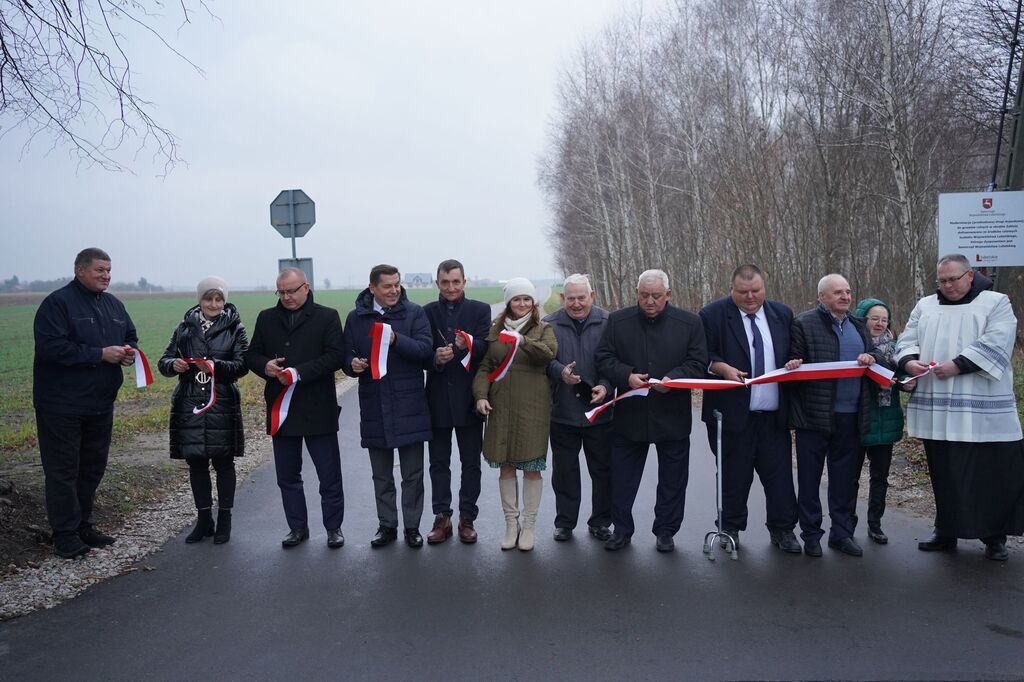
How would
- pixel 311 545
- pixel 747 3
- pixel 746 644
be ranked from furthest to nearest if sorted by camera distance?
pixel 747 3 < pixel 311 545 < pixel 746 644

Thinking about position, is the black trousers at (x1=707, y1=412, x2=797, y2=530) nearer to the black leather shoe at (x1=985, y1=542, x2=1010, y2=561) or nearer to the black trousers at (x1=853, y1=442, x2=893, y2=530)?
the black trousers at (x1=853, y1=442, x2=893, y2=530)

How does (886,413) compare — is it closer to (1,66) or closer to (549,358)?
(549,358)

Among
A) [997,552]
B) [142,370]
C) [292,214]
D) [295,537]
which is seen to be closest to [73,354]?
[142,370]

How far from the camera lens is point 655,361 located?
620 centimetres

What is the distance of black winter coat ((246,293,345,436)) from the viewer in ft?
21.2

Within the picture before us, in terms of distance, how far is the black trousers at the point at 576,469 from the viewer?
655cm

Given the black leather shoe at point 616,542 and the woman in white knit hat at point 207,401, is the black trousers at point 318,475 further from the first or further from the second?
the black leather shoe at point 616,542

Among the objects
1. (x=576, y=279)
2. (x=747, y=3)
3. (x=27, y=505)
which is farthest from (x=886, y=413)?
→ (x=747, y=3)

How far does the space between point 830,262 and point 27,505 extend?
51.9 feet

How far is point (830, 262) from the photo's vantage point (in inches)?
699

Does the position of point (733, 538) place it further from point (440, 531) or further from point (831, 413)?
point (440, 531)

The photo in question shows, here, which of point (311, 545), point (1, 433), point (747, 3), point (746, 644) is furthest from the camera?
point (747, 3)

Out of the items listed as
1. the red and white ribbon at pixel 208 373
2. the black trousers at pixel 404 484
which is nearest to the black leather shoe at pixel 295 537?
the black trousers at pixel 404 484

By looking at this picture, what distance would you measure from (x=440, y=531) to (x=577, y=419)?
1.40 m
